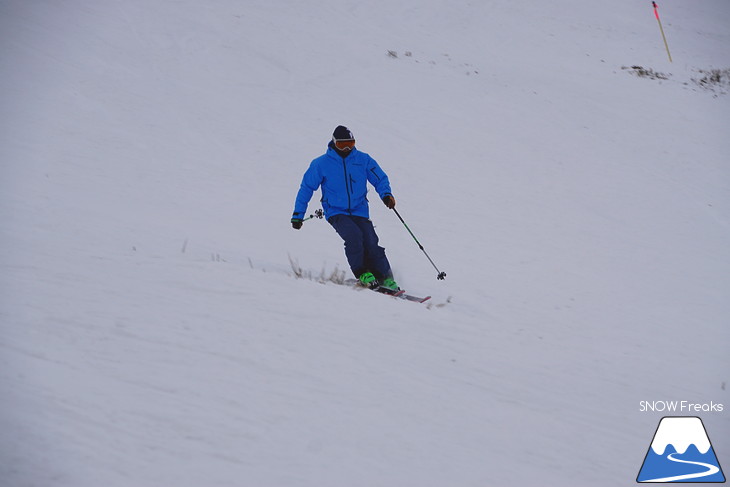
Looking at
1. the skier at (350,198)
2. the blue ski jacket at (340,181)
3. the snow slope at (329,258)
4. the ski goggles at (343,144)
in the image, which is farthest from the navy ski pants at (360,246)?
the ski goggles at (343,144)

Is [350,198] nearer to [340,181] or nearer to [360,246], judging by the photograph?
[340,181]

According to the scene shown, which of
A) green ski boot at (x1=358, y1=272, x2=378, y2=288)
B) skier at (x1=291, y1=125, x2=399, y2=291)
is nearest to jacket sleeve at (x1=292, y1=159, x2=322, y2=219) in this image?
skier at (x1=291, y1=125, x2=399, y2=291)

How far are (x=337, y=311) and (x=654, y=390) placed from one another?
2.53 meters

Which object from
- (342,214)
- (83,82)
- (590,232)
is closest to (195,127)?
(83,82)

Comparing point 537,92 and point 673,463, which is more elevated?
point 537,92

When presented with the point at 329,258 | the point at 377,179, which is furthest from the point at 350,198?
the point at 329,258

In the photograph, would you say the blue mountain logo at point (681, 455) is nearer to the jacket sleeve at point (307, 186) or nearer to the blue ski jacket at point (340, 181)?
the blue ski jacket at point (340, 181)

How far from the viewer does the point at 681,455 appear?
3.63 meters

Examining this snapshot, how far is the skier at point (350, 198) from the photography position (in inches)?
238

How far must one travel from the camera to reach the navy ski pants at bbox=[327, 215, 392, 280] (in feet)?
19.9

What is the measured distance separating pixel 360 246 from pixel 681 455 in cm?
345

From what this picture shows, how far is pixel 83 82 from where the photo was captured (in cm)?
1320

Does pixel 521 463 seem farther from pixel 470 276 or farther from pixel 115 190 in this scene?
pixel 115 190

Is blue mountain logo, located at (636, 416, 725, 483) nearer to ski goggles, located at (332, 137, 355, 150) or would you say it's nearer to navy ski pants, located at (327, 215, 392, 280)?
navy ski pants, located at (327, 215, 392, 280)
